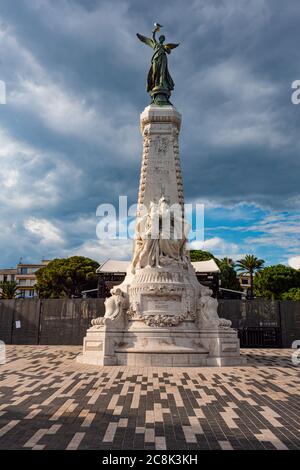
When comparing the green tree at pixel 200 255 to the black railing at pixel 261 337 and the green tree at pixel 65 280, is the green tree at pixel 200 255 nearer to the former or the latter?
the green tree at pixel 65 280

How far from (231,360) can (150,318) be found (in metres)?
3.06

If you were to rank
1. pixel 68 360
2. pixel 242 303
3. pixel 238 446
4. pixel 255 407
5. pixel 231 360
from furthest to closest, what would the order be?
pixel 242 303 → pixel 68 360 → pixel 231 360 → pixel 255 407 → pixel 238 446

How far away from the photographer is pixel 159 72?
1709 cm

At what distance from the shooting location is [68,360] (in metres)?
12.9

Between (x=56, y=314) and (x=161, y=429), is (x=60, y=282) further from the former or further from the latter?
(x=161, y=429)

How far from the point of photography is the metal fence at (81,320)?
61.2ft

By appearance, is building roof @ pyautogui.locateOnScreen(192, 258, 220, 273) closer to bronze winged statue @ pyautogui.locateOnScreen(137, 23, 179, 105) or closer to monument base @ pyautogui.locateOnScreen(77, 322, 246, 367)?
bronze winged statue @ pyautogui.locateOnScreen(137, 23, 179, 105)

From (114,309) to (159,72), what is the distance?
37.9 ft

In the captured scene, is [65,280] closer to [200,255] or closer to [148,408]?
[200,255]

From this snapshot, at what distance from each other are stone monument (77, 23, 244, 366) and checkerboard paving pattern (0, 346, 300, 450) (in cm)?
103

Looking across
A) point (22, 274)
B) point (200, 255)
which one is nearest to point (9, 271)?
point (22, 274)

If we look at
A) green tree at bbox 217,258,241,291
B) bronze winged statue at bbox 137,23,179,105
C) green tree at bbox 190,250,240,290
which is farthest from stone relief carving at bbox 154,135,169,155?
green tree at bbox 217,258,241,291

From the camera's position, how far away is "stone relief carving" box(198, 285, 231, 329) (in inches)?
488
